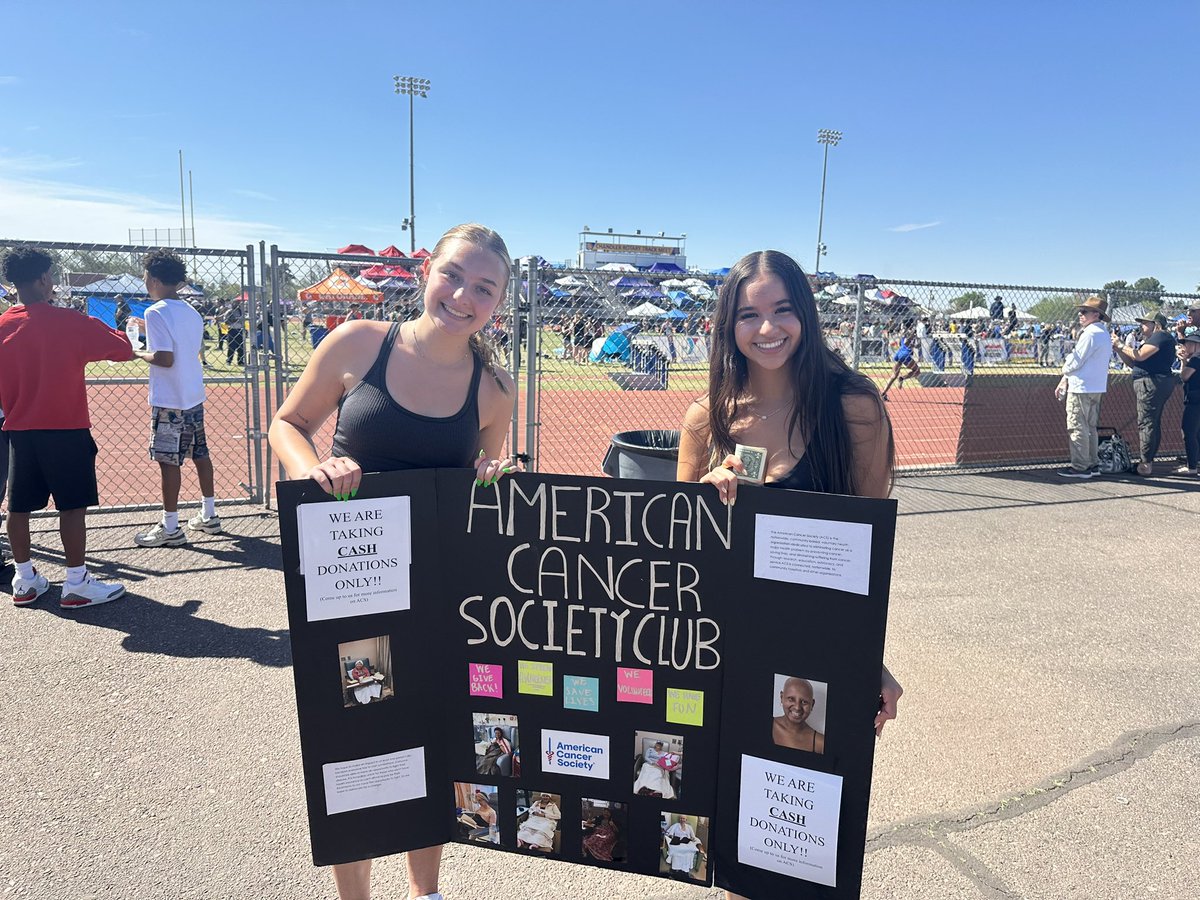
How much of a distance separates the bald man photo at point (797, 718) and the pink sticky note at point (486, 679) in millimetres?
750

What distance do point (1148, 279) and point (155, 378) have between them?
8389cm

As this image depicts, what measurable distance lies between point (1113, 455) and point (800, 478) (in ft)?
31.5

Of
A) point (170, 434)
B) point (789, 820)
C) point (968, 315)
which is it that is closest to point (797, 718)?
point (789, 820)

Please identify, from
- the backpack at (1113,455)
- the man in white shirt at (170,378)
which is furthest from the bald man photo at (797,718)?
the backpack at (1113,455)

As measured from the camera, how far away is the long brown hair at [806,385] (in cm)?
207

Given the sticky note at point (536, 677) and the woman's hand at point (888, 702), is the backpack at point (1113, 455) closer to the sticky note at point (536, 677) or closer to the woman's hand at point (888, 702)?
the woman's hand at point (888, 702)

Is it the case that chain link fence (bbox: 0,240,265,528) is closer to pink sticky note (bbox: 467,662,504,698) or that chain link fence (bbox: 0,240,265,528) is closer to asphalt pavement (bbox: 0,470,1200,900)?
asphalt pavement (bbox: 0,470,1200,900)

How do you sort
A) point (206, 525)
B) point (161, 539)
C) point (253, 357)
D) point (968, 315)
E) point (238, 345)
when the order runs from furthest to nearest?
point (968, 315) < point (238, 345) < point (253, 357) < point (206, 525) < point (161, 539)

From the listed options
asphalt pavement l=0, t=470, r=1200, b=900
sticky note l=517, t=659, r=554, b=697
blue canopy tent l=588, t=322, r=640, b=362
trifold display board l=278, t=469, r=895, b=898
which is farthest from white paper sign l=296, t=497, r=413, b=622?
blue canopy tent l=588, t=322, r=640, b=362

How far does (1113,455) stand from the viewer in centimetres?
950

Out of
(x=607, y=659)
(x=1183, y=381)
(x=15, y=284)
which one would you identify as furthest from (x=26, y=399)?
(x=1183, y=381)

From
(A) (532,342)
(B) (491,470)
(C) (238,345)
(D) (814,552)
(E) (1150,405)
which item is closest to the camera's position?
(D) (814,552)

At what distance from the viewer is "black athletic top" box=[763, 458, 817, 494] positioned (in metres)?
2.05

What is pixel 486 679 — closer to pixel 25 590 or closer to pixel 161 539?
pixel 25 590
